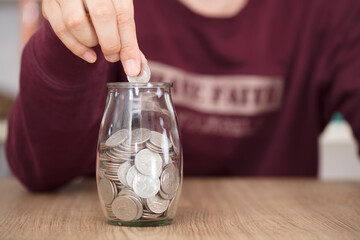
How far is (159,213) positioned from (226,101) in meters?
0.70

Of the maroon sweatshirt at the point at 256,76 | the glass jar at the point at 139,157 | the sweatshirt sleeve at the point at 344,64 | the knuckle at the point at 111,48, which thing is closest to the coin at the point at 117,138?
the glass jar at the point at 139,157

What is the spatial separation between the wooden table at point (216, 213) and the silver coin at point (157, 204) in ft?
0.08

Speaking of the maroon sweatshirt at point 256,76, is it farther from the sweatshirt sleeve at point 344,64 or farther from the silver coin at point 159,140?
the silver coin at point 159,140

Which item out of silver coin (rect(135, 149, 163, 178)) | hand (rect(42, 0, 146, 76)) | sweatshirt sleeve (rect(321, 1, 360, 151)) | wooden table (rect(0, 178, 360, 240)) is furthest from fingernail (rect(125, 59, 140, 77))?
sweatshirt sleeve (rect(321, 1, 360, 151))

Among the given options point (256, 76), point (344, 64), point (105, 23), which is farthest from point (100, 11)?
point (344, 64)

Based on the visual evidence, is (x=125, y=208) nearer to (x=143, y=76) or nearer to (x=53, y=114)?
(x=143, y=76)

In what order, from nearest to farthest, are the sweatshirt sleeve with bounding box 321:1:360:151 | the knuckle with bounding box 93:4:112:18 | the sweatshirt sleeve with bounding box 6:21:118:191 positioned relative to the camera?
the knuckle with bounding box 93:4:112:18, the sweatshirt sleeve with bounding box 6:21:118:191, the sweatshirt sleeve with bounding box 321:1:360:151

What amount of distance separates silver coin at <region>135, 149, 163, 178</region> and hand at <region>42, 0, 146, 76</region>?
0.11m

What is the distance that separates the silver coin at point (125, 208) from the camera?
1.94 ft

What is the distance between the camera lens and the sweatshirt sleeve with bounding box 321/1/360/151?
1241 mm

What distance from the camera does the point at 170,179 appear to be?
0.61 metres

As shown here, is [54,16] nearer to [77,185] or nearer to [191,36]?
[77,185]

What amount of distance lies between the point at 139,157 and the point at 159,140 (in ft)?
0.12

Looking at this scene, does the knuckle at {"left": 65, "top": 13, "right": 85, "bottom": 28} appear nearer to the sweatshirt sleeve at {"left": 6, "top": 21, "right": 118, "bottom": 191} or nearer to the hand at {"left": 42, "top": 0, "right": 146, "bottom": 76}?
the hand at {"left": 42, "top": 0, "right": 146, "bottom": 76}
